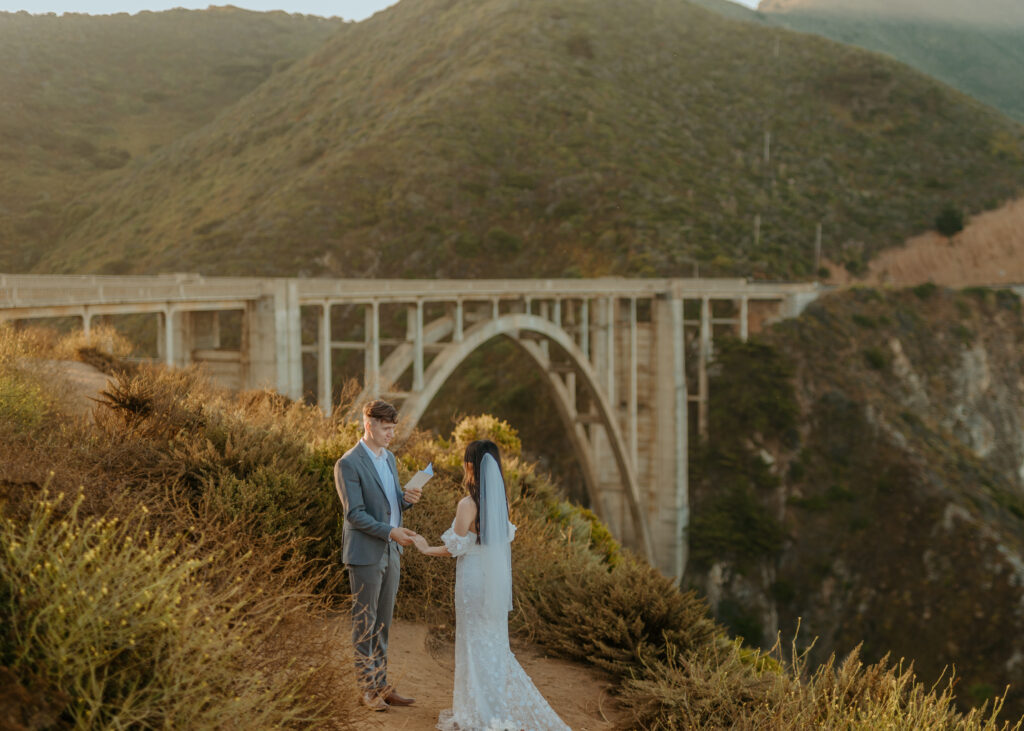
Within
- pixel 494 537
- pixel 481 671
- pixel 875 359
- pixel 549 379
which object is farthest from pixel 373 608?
pixel 875 359

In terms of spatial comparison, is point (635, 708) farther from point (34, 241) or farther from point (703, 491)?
point (34, 241)

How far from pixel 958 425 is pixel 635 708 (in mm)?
40209

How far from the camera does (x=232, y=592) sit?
3.97 metres

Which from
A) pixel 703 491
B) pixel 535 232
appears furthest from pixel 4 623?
pixel 535 232

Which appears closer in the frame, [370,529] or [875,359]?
[370,529]

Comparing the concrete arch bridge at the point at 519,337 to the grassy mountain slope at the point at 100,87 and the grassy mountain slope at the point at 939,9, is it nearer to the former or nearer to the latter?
the grassy mountain slope at the point at 100,87

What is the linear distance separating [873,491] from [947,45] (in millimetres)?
117492

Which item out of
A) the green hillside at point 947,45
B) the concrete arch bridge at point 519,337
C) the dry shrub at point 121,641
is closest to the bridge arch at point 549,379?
the concrete arch bridge at point 519,337

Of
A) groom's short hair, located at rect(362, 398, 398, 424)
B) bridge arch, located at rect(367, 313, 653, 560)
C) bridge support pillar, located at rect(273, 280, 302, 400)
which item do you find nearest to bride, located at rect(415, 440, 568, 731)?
groom's short hair, located at rect(362, 398, 398, 424)

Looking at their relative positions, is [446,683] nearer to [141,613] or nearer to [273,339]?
[141,613]

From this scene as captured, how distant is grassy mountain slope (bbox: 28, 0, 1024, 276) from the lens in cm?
5144

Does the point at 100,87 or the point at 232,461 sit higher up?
the point at 100,87

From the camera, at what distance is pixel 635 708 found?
19.9 feet

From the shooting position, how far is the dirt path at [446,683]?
5.62 metres
